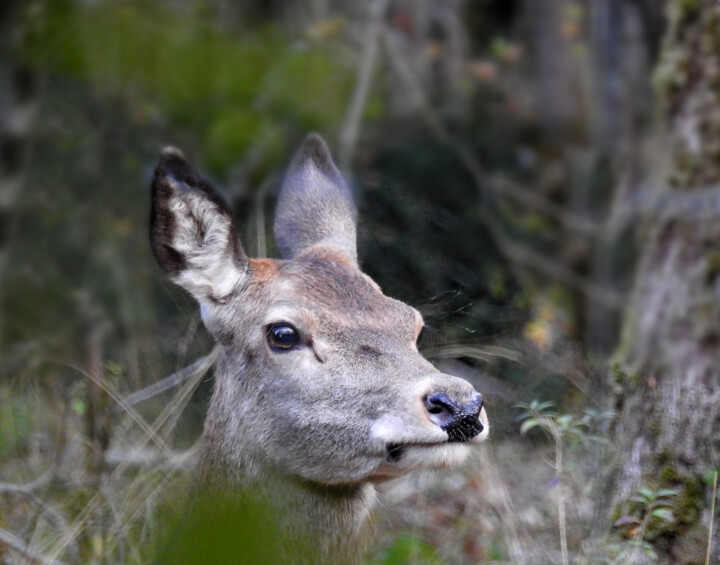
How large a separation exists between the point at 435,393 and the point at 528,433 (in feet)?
4.76

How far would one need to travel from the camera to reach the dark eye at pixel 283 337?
4547 millimetres

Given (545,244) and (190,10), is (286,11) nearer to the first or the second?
(190,10)

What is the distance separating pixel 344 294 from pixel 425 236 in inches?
31.2

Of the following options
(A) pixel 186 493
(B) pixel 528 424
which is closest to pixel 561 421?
(B) pixel 528 424

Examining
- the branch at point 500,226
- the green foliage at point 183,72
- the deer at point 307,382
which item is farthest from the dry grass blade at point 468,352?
the green foliage at point 183,72

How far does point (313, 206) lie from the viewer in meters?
5.24

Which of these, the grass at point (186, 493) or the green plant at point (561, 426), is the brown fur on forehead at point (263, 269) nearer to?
the grass at point (186, 493)

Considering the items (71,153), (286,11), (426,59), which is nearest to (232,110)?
(71,153)

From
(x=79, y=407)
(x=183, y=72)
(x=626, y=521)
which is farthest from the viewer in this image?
(x=183, y=72)

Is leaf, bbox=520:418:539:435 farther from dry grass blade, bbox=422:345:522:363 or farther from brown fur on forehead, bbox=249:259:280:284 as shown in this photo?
brown fur on forehead, bbox=249:259:280:284

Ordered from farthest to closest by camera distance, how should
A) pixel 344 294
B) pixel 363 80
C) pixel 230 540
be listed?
pixel 363 80 < pixel 344 294 < pixel 230 540

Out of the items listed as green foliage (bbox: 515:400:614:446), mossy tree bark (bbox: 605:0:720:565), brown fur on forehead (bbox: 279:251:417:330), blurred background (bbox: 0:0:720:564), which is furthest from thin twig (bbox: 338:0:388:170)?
brown fur on forehead (bbox: 279:251:417:330)

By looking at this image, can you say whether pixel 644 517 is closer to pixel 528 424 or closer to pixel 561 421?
pixel 561 421

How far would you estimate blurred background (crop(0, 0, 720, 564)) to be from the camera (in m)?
5.28
